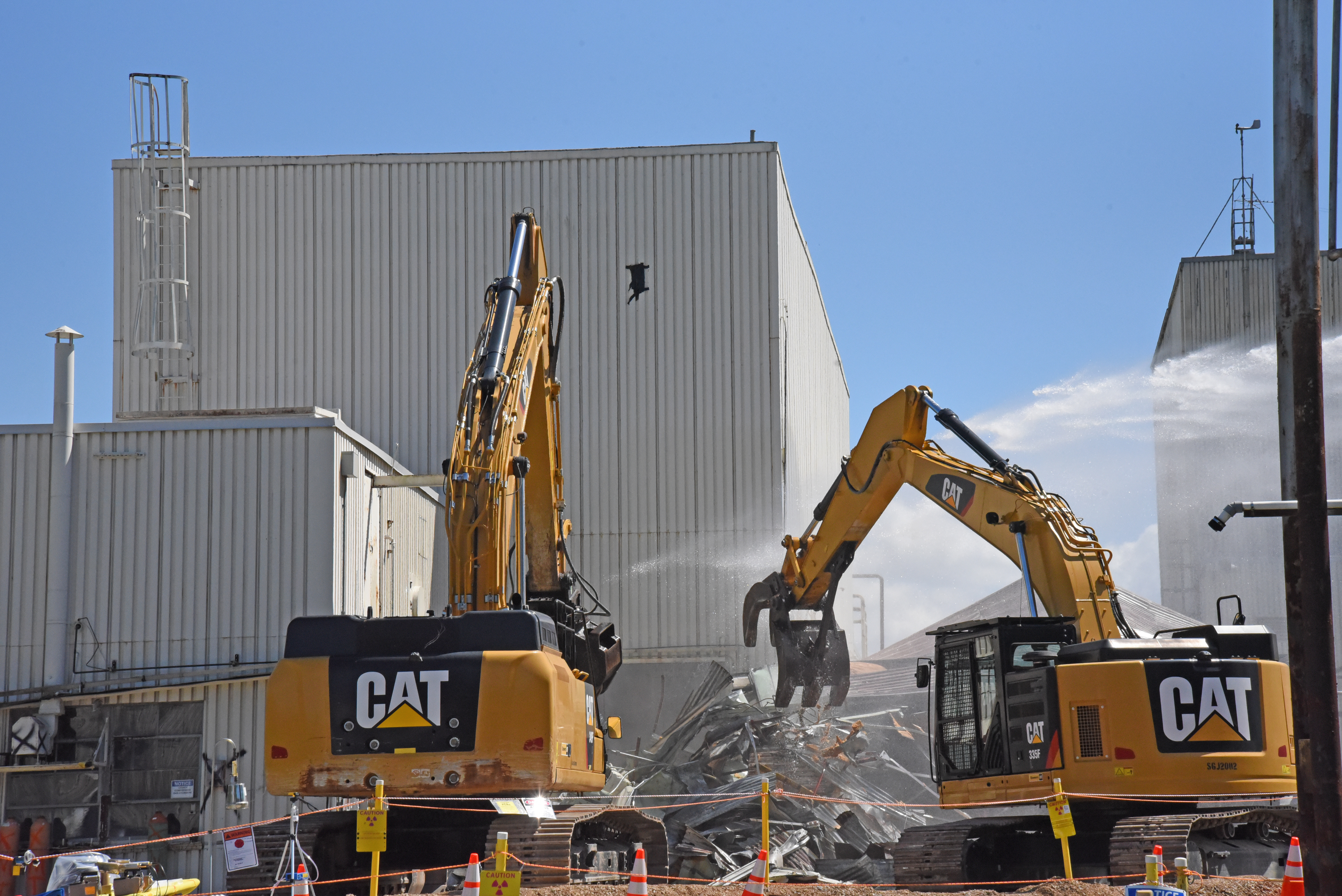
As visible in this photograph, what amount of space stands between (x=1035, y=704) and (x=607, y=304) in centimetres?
1773

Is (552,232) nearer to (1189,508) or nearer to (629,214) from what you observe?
(629,214)

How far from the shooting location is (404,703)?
13453 millimetres

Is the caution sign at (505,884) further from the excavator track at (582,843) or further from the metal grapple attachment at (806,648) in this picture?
the metal grapple attachment at (806,648)

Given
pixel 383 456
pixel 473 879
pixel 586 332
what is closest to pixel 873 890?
pixel 473 879

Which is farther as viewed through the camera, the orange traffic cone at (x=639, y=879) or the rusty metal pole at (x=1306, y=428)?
the orange traffic cone at (x=639, y=879)

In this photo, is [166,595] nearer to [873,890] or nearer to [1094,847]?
[873,890]

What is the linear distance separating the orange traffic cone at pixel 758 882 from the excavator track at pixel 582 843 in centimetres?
91

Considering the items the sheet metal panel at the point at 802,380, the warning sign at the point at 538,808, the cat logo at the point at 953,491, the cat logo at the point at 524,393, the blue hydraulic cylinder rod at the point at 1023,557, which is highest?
the sheet metal panel at the point at 802,380

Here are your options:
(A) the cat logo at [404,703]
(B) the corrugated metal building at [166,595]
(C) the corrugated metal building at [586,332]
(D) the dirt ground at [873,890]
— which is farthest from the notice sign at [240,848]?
(C) the corrugated metal building at [586,332]

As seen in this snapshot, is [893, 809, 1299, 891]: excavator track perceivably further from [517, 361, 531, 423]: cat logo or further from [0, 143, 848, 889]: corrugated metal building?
[0, 143, 848, 889]: corrugated metal building

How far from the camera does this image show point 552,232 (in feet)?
102

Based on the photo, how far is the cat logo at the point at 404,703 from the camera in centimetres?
1342

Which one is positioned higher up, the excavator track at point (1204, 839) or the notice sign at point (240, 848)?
the notice sign at point (240, 848)

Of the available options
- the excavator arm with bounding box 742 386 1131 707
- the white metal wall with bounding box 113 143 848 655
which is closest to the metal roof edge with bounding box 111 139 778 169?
the white metal wall with bounding box 113 143 848 655
